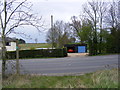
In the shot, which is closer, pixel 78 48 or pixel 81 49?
pixel 81 49

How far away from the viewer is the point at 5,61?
514 centimetres

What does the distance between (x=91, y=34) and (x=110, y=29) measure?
192 inches

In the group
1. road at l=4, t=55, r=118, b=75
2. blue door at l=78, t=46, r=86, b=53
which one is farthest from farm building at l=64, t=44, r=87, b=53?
road at l=4, t=55, r=118, b=75

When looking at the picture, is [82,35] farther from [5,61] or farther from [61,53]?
[5,61]

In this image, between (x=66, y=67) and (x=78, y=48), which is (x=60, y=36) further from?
(x=66, y=67)

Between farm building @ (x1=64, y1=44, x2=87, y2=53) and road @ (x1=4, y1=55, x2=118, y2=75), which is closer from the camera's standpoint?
road @ (x1=4, y1=55, x2=118, y2=75)

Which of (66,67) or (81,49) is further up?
(81,49)

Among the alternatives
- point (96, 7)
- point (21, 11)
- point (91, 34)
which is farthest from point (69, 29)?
point (21, 11)

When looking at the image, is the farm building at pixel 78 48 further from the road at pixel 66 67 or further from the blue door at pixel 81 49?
the road at pixel 66 67

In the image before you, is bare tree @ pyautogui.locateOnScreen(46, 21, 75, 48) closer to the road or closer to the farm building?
the farm building

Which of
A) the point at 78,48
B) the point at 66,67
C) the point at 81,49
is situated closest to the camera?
the point at 66,67

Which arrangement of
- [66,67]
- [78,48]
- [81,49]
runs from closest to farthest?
1. [66,67]
2. [81,49]
3. [78,48]

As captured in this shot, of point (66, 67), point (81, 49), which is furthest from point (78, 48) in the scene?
point (66, 67)

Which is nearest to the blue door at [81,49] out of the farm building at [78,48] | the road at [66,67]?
the farm building at [78,48]
